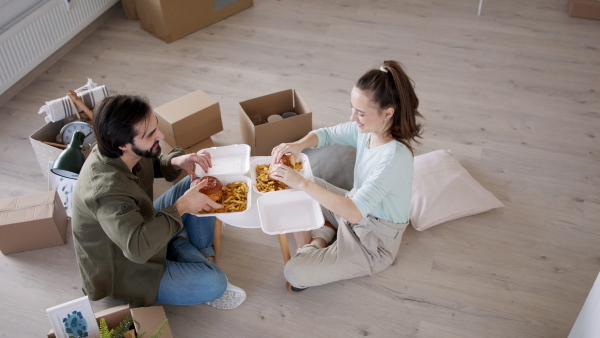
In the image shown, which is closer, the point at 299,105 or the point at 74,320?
the point at 74,320

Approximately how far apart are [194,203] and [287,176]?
12.9 inches

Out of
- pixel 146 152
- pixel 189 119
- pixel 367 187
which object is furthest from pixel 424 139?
pixel 146 152

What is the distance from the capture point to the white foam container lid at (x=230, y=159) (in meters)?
2.01

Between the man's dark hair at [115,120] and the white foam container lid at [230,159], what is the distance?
1.34 ft

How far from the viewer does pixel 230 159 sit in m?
2.08

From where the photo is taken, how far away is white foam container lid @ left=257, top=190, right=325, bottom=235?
186 cm

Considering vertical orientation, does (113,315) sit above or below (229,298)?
above

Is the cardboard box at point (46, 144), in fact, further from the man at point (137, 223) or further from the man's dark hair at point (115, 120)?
the man's dark hair at point (115, 120)

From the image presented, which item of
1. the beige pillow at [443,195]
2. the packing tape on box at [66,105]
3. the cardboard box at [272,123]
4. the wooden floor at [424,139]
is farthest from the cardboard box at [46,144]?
the beige pillow at [443,195]

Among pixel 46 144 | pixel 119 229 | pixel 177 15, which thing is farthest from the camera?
pixel 177 15

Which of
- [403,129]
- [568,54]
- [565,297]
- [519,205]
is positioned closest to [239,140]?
[403,129]

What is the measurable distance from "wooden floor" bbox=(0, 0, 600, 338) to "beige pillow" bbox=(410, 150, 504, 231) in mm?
62

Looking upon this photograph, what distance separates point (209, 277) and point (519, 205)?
4.92ft

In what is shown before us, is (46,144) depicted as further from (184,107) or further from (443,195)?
(443,195)
